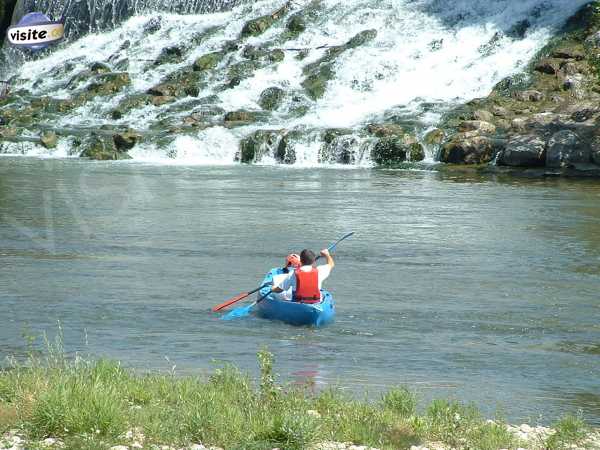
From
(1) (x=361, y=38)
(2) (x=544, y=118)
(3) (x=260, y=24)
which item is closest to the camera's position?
(2) (x=544, y=118)

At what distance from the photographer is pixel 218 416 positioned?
24.1ft

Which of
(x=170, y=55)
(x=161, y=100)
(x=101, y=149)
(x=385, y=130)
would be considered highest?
(x=170, y=55)

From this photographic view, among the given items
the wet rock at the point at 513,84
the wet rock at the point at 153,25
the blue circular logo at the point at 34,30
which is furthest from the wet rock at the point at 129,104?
the wet rock at the point at 513,84

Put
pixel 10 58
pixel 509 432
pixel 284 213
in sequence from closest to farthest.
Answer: pixel 509 432
pixel 284 213
pixel 10 58

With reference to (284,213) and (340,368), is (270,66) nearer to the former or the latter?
(284,213)

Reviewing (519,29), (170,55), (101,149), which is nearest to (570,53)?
(519,29)

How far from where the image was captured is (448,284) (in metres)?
15.5

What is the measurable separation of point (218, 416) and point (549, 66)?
3842 cm

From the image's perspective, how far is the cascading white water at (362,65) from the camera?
41.2 m

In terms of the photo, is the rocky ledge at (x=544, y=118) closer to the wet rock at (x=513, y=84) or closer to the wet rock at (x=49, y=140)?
the wet rock at (x=513, y=84)

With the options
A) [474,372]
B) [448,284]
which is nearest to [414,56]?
[448,284]

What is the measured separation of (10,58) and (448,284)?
53.8 metres

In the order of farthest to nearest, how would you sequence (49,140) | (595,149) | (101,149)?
(49,140) < (101,149) < (595,149)

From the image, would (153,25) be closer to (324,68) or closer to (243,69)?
(243,69)
